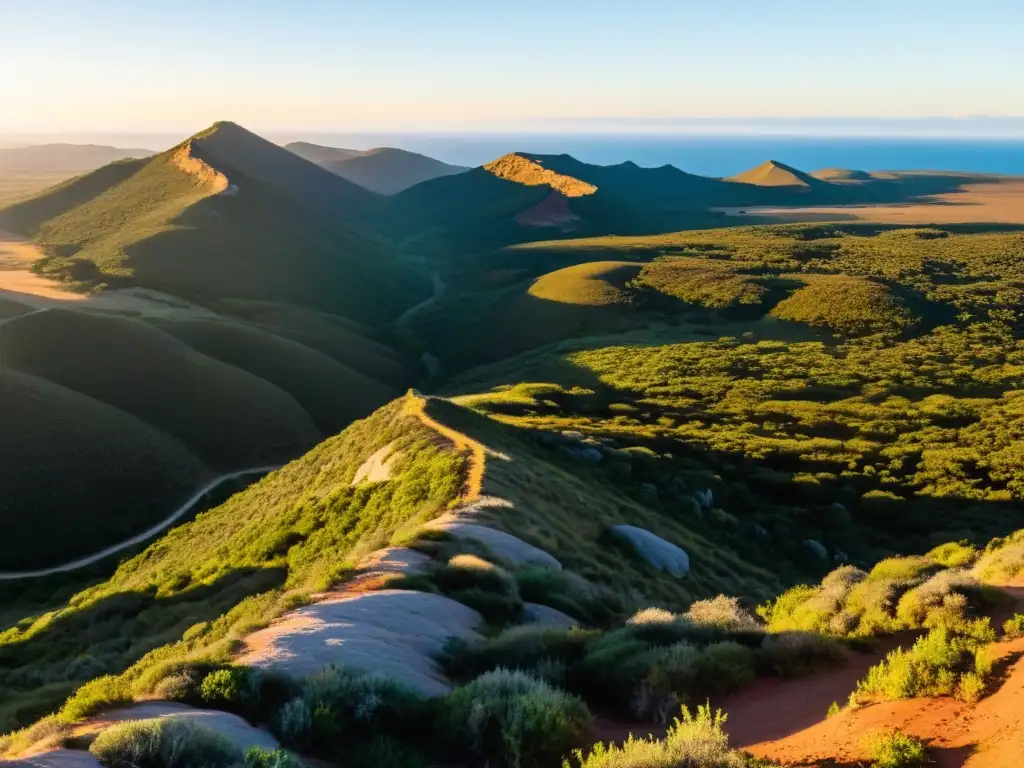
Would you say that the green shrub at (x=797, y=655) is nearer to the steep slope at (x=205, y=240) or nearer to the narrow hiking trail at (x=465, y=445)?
the narrow hiking trail at (x=465, y=445)

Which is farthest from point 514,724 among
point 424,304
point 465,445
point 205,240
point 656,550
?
point 205,240

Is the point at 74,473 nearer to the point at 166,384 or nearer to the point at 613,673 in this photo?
the point at 166,384

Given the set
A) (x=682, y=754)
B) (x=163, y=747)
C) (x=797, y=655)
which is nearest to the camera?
(x=682, y=754)

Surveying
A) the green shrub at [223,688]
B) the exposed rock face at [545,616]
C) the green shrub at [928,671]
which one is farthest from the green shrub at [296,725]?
the green shrub at [928,671]

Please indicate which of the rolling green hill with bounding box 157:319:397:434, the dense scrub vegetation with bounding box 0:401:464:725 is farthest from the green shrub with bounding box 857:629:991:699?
the rolling green hill with bounding box 157:319:397:434

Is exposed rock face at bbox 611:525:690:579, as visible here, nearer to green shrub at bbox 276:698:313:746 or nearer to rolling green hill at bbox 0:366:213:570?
green shrub at bbox 276:698:313:746

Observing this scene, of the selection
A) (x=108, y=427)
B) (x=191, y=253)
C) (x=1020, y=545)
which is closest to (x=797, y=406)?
(x=1020, y=545)
